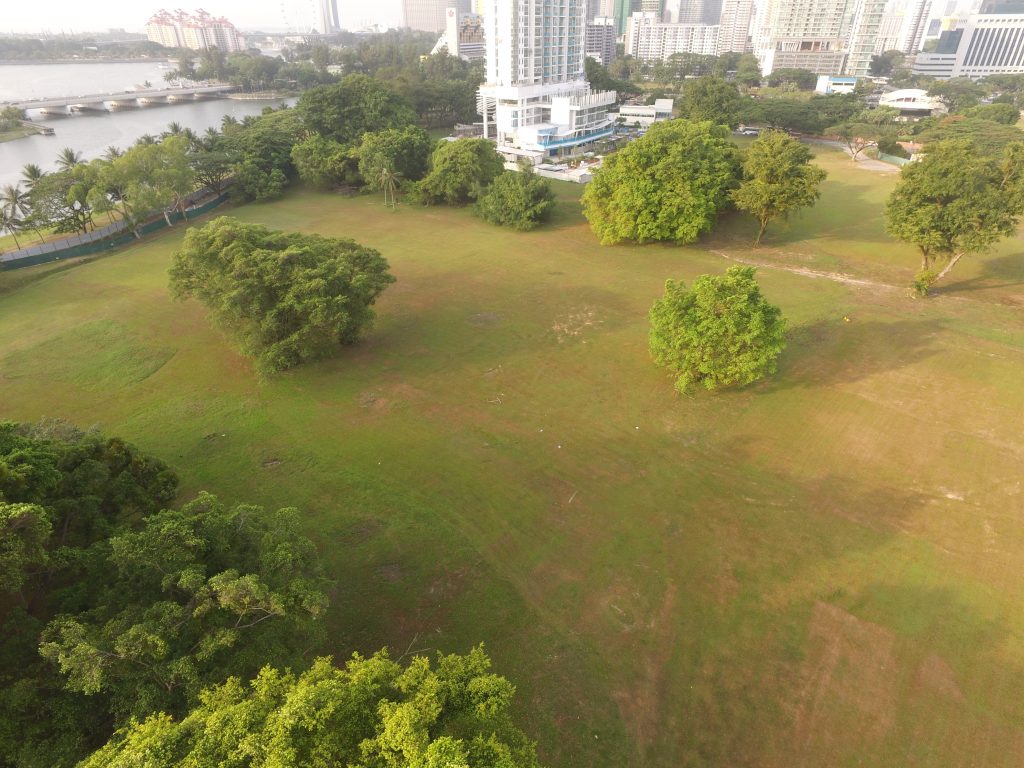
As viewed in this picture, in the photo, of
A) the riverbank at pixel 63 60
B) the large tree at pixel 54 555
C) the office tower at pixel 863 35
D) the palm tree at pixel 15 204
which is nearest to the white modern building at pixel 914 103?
the office tower at pixel 863 35

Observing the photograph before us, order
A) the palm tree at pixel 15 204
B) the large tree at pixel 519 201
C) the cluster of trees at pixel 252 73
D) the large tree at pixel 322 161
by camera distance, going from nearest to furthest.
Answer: the palm tree at pixel 15 204
the large tree at pixel 519 201
the large tree at pixel 322 161
the cluster of trees at pixel 252 73

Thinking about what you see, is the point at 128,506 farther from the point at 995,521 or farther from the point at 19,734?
the point at 995,521

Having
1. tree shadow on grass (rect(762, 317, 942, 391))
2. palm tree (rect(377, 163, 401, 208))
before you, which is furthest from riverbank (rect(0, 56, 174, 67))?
tree shadow on grass (rect(762, 317, 942, 391))

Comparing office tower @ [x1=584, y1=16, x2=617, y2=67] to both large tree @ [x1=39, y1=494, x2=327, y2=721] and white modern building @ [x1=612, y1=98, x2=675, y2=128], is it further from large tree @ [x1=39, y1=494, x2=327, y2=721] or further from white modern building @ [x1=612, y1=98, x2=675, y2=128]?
large tree @ [x1=39, y1=494, x2=327, y2=721]

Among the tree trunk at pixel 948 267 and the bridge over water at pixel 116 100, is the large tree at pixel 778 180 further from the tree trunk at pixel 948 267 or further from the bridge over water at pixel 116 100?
the bridge over water at pixel 116 100

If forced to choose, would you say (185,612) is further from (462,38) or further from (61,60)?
(61,60)
